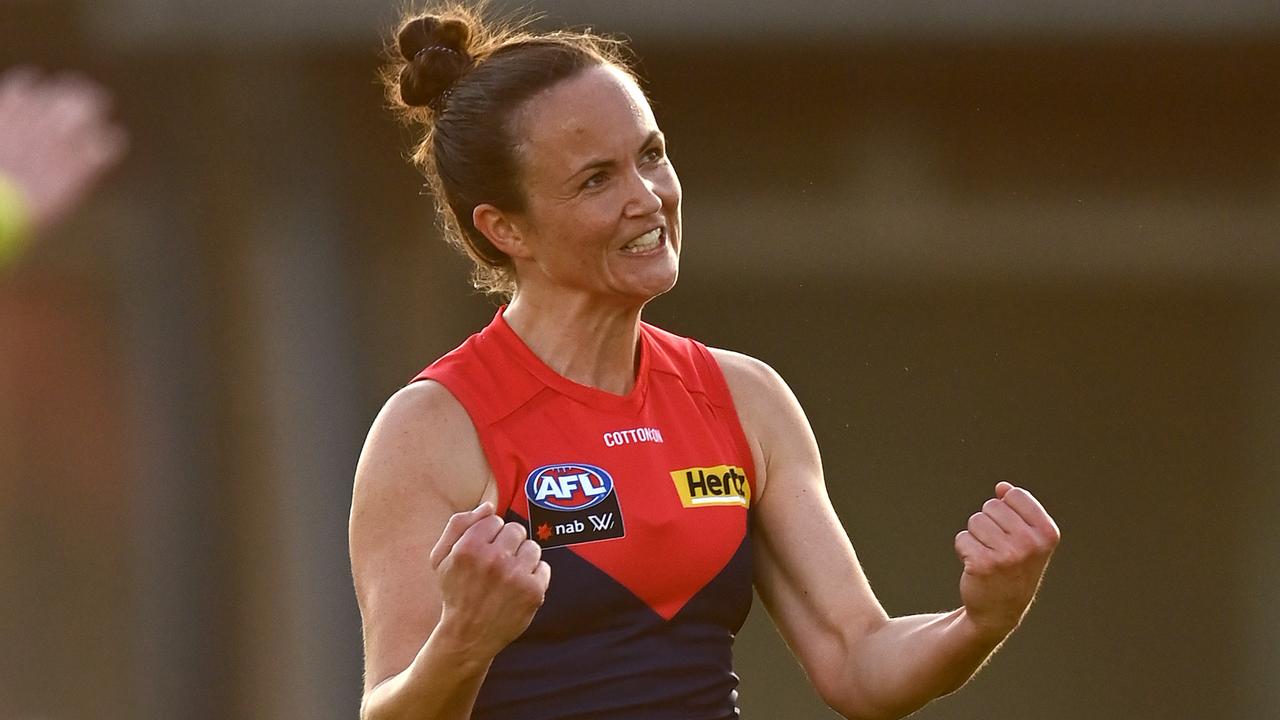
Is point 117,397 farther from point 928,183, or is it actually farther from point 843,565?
point 843,565

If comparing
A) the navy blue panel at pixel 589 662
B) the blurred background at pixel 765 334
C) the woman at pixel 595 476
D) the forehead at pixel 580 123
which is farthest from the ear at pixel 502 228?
the blurred background at pixel 765 334

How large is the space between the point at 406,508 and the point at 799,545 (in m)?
0.60

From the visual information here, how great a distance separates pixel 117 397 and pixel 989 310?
302 centimetres

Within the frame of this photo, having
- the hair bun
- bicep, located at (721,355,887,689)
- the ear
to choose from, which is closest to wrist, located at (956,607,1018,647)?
bicep, located at (721,355,887,689)

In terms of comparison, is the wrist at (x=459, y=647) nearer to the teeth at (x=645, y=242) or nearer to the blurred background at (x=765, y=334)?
the teeth at (x=645, y=242)

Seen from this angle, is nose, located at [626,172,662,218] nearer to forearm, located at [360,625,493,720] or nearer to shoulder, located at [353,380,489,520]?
shoulder, located at [353,380,489,520]

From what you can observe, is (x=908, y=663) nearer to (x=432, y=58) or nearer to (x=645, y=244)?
(x=645, y=244)

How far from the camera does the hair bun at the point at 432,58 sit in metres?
2.89

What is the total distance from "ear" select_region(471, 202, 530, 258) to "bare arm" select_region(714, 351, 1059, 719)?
1.14 feet

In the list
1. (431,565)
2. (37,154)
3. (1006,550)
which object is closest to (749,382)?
(1006,550)

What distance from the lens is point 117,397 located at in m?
6.35

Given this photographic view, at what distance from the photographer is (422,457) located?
2602mm

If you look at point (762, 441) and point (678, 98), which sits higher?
point (678, 98)

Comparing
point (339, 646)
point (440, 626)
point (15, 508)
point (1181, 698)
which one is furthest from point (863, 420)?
point (440, 626)
